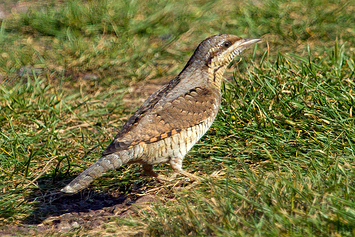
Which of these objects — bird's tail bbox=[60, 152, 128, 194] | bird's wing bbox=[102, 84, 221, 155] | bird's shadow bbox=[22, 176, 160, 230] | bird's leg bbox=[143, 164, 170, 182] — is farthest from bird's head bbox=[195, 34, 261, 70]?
bird's tail bbox=[60, 152, 128, 194]

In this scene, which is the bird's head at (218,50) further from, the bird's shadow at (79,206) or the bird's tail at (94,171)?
the bird's tail at (94,171)

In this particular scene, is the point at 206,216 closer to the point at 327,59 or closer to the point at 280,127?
the point at 280,127

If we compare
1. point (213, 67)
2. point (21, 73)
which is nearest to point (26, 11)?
point (21, 73)

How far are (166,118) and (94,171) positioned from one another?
2.63 ft

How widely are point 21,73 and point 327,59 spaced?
4.49m

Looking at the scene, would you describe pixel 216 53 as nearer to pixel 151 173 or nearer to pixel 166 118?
pixel 166 118

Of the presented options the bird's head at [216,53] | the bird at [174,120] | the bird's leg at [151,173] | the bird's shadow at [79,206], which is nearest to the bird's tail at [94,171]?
the bird at [174,120]

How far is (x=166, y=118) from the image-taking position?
12.1 ft

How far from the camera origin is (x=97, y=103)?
5891 millimetres

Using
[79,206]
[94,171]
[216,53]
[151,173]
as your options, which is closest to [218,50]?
[216,53]

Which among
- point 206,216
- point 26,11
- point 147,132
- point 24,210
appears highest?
point 26,11

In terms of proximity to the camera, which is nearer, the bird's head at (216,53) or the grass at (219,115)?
the grass at (219,115)

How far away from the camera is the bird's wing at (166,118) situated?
3.46 m

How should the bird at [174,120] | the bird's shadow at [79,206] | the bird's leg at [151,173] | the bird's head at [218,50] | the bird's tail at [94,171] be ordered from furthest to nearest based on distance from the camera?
the bird's head at [218,50], the bird's leg at [151,173], the bird's shadow at [79,206], the bird at [174,120], the bird's tail at [94,171]
